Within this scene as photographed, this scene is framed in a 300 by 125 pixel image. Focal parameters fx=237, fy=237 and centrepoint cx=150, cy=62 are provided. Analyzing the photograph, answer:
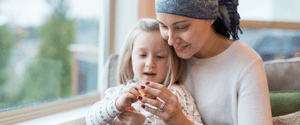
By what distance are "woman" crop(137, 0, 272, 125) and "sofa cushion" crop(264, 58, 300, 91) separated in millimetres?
343

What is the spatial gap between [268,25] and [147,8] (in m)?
1.29

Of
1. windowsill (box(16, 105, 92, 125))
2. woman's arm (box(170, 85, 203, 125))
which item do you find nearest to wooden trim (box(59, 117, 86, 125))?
windowsill (box(16, 105, 92, 125))

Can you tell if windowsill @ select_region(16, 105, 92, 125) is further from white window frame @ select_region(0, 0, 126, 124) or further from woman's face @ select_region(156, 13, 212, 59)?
woman's face @ select_region(156, 13, 212, 59)

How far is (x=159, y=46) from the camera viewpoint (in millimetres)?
1177

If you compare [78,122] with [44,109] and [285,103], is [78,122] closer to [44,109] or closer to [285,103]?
[44,109]

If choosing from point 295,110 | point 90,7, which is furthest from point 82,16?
point 295,110

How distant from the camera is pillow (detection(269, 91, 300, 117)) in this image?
1.28m

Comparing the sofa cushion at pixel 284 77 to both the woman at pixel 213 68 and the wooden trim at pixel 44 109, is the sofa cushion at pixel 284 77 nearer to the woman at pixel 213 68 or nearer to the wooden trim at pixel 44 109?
the woman at pixel 213 68

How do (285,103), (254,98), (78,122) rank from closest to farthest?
(254,98) → (285,103) → (78,122)

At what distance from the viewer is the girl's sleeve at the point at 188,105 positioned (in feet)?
3.69

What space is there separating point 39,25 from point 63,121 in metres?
0.63

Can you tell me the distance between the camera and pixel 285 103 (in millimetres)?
1288

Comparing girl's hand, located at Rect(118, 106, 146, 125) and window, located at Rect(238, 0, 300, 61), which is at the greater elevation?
window, located at Rect(238, 0, 300, 61)

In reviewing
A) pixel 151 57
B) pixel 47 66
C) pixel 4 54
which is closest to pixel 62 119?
pixel 47 66
